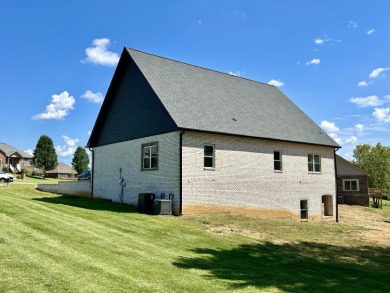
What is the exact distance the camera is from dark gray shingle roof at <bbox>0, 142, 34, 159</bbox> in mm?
71688

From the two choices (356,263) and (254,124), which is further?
(254,124)

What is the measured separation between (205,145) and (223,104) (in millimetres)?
4524

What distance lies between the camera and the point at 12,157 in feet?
240

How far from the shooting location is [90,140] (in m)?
27.7

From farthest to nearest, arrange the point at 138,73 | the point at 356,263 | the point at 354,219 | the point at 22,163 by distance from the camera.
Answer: the point at 22,163 → the point at 354,219 → the point at 138,73 → the point at 356,263

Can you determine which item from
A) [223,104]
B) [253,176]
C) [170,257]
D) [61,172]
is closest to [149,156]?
[223,104]

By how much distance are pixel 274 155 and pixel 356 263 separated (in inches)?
512

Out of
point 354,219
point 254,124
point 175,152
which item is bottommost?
point 354,219

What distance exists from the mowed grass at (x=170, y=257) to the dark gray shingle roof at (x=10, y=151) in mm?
61770

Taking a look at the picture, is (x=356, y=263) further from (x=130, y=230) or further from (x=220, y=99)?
(x=220, y=99)

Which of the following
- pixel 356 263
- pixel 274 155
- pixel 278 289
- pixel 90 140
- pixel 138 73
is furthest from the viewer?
pixel 90 140

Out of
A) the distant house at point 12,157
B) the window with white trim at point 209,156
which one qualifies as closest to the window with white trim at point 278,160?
the window with white trim at point 209,156

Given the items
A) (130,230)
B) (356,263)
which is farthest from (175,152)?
(356,263)

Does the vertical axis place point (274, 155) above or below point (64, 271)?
above
